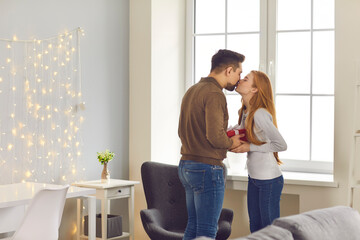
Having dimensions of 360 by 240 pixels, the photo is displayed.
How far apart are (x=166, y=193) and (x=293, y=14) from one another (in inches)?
78.7

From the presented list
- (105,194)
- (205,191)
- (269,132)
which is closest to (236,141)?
(269,132)

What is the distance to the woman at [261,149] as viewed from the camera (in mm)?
3607

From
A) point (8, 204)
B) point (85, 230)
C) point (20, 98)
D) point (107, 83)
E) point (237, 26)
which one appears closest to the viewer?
point (8, 204)

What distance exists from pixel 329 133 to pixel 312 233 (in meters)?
2.84

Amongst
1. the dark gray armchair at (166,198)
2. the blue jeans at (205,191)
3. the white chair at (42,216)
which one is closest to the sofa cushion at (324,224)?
the blue jeans at (205,191)

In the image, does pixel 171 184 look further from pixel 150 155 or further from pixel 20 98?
pixel 20 98

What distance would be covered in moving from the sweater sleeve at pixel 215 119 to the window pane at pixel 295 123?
192 cm

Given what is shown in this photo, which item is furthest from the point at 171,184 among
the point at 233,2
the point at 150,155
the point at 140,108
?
the point at 233,2

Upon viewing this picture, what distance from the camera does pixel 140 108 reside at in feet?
16.6

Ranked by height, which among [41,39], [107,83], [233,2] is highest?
[233,2]

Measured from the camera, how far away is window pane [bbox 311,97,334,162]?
4945 mm

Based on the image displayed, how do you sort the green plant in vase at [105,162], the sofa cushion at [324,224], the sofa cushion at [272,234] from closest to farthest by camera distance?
the sofa cushion at [272,234]
the sofa cushion at [324,224]
the green plant in vase at [105,162]

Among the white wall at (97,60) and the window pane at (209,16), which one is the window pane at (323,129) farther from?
the white wall at (97,60)

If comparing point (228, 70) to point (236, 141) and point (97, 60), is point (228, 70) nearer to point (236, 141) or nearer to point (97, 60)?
point (236, 141)
